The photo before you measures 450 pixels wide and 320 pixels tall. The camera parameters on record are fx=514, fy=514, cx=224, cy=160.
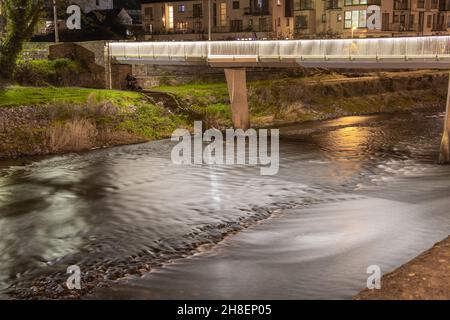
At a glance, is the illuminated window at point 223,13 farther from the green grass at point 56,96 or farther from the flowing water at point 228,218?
the flowing water at point 228,218

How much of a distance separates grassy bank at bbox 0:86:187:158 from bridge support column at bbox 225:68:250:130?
4.31 meters

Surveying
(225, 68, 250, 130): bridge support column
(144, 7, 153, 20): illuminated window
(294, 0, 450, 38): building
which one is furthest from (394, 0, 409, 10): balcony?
(225, 68, 250, 130): bridge support column

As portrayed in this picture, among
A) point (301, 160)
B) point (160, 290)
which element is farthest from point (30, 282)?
point (301, 160)

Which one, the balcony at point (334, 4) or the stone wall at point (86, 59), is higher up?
the balcony at point (334, 4)

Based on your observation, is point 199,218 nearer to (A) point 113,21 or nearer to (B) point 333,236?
(B) point 333,236

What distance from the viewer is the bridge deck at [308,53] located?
29.9 m

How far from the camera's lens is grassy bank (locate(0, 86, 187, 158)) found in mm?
33406

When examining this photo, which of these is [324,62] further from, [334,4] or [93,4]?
[93,4]

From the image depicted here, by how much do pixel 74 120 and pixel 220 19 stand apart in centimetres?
4137

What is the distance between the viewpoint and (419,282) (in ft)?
41.4

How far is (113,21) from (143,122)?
41.4 m

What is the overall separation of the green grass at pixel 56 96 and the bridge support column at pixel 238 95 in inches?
322

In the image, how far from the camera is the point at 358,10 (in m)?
67.4

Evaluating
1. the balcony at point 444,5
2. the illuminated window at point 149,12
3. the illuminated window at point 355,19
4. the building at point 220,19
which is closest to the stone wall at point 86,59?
the building at point 220,19
